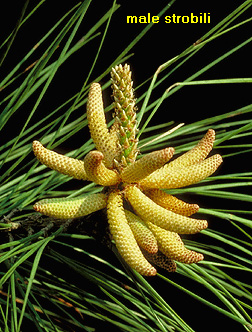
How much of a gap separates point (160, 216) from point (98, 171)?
0.09m

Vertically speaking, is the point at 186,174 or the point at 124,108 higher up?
the point at 124,108

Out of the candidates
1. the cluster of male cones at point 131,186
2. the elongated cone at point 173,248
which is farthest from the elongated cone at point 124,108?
the elongated cone at point 173,248

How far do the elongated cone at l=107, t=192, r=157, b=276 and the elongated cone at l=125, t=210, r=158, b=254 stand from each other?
0.6 inches

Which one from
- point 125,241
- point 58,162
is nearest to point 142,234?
point 125,241

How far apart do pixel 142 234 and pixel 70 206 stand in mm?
93

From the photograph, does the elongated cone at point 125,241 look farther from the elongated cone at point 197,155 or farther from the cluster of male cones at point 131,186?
the elongated cone at point 197,155

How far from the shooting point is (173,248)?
0.54 meters

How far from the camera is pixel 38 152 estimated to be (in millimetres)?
530

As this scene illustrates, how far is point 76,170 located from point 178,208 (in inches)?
5.4

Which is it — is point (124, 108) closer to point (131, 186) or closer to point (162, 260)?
Answer: point (131, 186)

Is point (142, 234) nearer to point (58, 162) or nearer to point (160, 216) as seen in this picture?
point (160, 216)

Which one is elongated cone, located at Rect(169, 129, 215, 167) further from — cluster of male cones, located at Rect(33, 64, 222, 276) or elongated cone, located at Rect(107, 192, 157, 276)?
elongated cone, located at Rect(107, 192, 157, 276)

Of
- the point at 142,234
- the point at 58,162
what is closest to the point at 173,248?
the point at 142,234

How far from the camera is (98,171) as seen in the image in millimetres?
528
